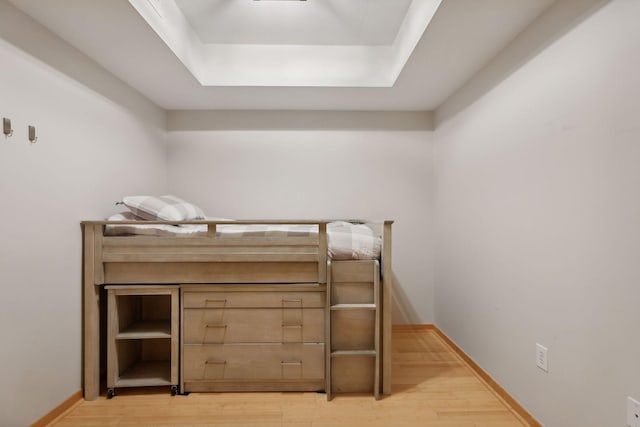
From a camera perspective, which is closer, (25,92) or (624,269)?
(624,269)

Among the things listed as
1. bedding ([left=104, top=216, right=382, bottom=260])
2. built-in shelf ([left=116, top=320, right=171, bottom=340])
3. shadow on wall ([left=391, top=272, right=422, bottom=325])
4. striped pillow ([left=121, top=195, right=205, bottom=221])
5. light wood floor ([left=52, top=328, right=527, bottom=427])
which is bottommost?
light wood floor ([left=52, top=328, right=527, bottom=427])

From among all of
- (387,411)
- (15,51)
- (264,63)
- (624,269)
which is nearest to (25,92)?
(15,51)

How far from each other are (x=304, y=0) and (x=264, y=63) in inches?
24.0

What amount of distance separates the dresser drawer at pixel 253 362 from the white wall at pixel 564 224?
3.56 feet

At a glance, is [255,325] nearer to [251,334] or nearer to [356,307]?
[251,334]

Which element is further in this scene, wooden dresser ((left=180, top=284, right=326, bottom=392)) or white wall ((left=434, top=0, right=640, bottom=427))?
wooden dresser ((left=180, top=284, right=326, bottom=392))

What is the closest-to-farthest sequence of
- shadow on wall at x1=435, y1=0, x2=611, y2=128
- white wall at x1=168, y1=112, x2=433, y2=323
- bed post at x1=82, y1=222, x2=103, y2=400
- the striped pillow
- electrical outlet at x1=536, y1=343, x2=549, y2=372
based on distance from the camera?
shadow on wall at x1=435, y1=0, x2=611, y2=128 < electrical outlet at x1=536, y1=343, x2=549, y2=372 < bed post at x1=82, y1=222, x2=103, y2=400 < the striped pillow < white wall at x1=168, y1=112, x2=433, y2=323

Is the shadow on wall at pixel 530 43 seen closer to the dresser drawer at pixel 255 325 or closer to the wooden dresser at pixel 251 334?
the wooden dresser at pixel 251 334

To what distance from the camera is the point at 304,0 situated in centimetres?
201

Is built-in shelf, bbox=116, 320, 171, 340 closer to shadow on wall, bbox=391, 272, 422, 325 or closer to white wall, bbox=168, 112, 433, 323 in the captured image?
white wall, bbox=168, 112, 433, 323

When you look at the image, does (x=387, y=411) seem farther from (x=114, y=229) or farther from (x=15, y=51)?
(x=15, y=51)

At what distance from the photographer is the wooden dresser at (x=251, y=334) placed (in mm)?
1966

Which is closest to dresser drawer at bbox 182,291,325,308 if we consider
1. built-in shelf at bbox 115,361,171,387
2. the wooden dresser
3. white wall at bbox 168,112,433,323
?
the wooden dresser

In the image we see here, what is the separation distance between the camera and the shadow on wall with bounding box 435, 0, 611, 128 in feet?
4.66
